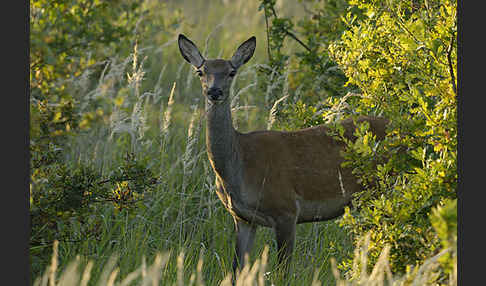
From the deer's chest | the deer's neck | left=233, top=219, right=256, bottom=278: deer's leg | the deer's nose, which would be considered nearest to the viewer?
the deer's nose

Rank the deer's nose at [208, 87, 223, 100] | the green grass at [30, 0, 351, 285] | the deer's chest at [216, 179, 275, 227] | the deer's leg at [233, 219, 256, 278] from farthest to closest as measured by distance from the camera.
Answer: the deer's leg at [233, 219, 256, 278]
the deer's chest at [216, 179, 275, 227]
the deer's nose at [208, 87, 223, 100]
the green grass at [30, 0, 351, 285]

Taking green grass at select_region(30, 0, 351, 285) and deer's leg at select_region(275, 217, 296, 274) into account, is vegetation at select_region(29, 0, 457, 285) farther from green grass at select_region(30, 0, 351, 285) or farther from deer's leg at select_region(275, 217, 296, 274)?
deer's leg at select_region(275, 217, 296, 274)

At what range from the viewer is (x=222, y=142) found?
599cm

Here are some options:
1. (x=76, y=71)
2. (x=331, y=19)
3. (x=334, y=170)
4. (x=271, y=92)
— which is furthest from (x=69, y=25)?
(x=334, y=170)

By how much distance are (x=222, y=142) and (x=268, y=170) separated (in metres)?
A: 0.52

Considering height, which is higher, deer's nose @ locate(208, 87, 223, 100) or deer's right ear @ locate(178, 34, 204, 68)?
deer's right ear @ locate(178, 34, 204, 68)

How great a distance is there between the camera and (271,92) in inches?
297

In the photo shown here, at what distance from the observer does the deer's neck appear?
593 cm

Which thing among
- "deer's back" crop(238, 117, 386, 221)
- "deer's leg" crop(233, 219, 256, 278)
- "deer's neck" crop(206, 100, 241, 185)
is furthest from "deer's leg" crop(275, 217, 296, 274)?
"deer's neck" crop(206, 100, 241, 185)

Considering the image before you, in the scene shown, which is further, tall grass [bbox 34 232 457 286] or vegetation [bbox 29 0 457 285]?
vegetation [bbox 29 0 457 285]

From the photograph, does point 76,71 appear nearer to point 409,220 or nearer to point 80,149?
point 80,149

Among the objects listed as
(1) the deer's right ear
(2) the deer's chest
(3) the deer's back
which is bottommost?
(2) the deer's chest

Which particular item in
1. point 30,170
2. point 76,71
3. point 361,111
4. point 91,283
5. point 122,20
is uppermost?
point 122,20

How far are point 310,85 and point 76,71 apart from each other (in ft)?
9.30
